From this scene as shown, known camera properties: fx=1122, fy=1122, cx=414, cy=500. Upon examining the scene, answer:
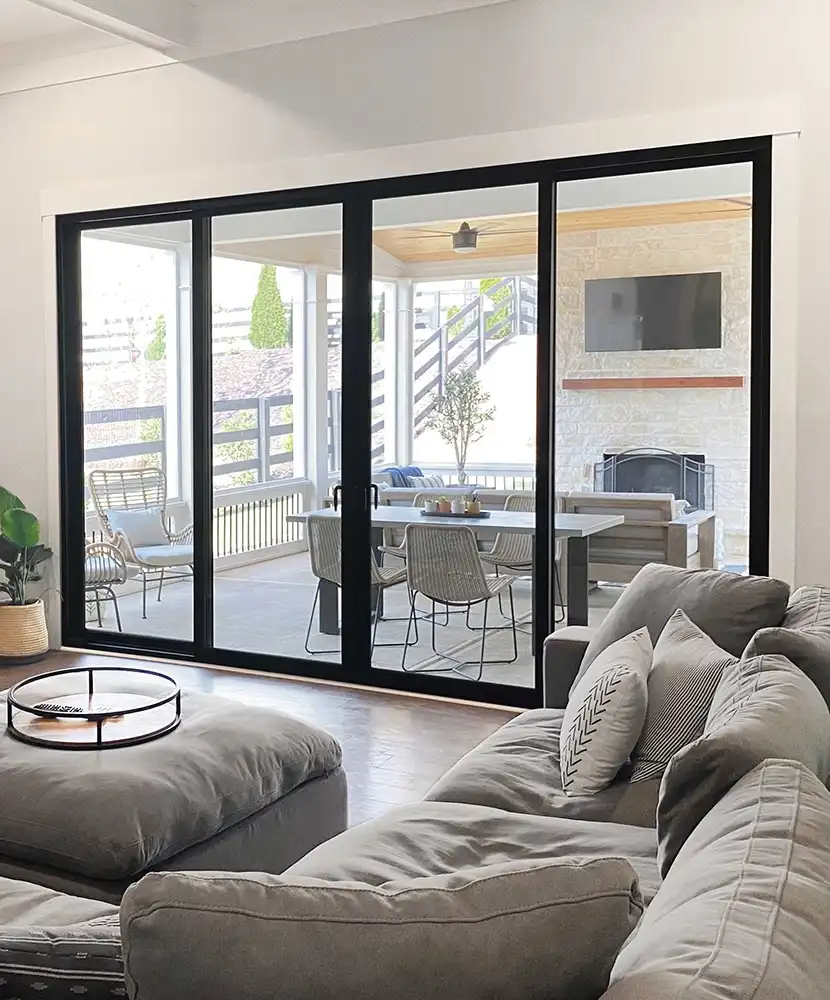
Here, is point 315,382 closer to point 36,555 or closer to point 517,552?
point 517,552

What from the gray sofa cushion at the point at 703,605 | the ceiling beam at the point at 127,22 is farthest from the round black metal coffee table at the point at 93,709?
the ceiling beam at the point at 127,22

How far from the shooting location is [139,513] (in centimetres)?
617

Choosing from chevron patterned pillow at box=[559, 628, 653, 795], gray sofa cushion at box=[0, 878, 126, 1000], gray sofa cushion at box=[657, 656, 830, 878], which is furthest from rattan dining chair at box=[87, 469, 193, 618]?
gray sofa cushion at box=[0, 878, 126, 1000]

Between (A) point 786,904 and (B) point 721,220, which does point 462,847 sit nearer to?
(A) point 786,904

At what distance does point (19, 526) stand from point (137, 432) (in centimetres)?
80

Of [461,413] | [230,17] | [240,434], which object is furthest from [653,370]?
[230,17]

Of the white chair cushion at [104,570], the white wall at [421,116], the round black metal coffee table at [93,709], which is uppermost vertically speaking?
the white wall at [421,116]

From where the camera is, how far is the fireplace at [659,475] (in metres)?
4.66

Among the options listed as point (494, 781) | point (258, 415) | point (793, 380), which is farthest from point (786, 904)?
point (258, 415)

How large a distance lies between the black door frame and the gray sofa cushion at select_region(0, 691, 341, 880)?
7.04 ft

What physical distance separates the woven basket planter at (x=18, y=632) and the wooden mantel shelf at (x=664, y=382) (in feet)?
10.2

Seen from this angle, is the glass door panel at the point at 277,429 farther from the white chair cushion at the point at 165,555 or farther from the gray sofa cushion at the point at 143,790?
the gray sofa cushion at the point at 143,790

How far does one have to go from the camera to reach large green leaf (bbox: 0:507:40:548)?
5.95 meters

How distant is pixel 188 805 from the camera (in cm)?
270
